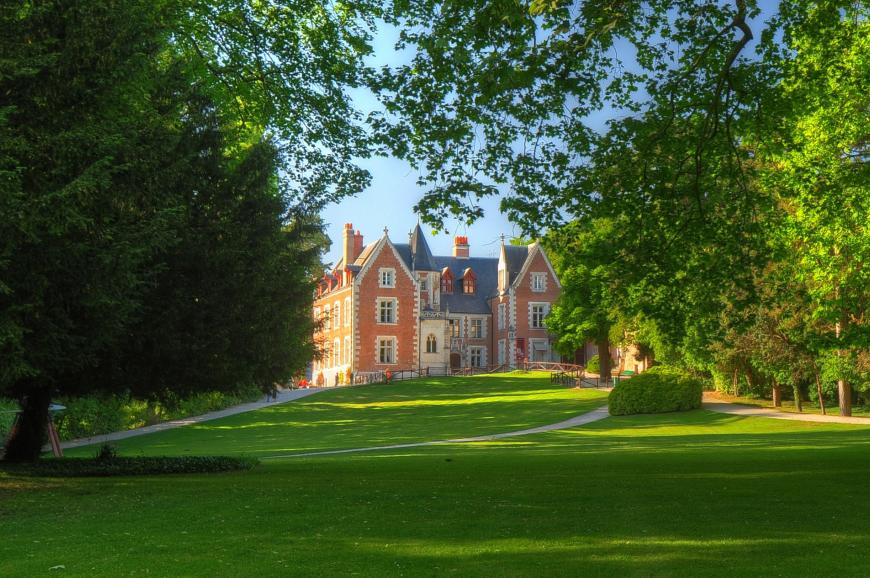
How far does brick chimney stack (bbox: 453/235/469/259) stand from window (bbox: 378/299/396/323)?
1207 cm

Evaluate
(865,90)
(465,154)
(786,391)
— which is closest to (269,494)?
(465,154)

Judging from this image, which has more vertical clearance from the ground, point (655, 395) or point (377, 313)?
point (377, 313)

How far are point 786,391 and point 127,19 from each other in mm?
40331

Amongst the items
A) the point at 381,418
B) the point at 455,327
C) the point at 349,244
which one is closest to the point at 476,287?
the point at 455,327

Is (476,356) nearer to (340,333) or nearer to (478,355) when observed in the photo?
(478,355)

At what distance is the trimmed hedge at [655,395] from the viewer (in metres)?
37.8

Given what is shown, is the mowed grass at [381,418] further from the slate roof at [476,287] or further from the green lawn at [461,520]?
the slate roof at [476,287]

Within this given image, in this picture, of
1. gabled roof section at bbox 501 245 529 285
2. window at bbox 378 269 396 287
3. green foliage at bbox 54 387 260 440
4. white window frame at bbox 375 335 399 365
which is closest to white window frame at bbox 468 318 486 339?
gabled roof section at bbox 501 245 529 285

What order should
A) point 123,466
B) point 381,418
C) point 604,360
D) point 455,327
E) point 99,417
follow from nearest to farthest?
point 123,466
point 99,417
point 381,418
point 604,360
point 455,327

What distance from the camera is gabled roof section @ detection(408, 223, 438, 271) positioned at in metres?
70.9

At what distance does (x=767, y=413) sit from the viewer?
3475cm

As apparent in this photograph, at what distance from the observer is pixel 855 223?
2406 centimetres

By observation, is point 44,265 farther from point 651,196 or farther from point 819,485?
point 819,485

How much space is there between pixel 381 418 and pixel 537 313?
97.6ft
